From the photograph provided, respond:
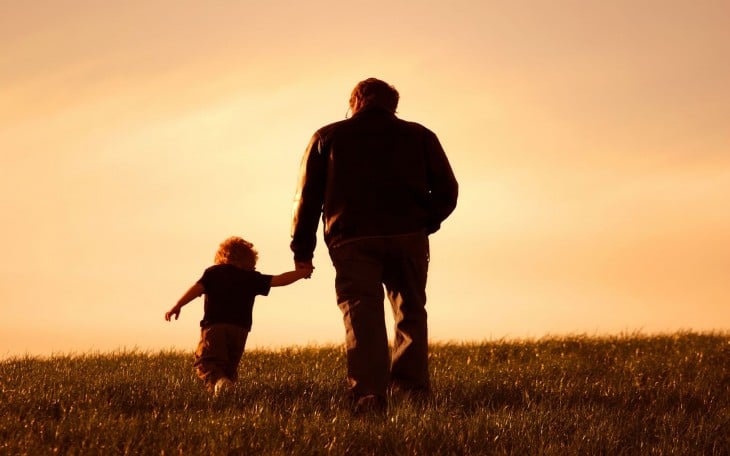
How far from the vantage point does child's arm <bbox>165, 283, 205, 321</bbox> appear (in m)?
9.48

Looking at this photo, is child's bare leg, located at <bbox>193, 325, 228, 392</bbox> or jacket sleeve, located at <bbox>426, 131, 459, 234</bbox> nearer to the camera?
jacket sleeve, located at <bbox>426, 131, 459, 234</bbox>

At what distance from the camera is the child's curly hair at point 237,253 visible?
9.64m

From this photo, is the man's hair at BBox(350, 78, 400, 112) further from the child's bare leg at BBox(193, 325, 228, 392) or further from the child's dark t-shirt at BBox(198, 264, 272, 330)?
the child's bare leg at BBox(193, 325, 228, 392)

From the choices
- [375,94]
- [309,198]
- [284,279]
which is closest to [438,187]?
[375,94]

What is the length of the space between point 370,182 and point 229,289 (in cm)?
213

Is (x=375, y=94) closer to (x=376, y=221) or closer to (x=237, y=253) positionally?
(x=376, y=221)

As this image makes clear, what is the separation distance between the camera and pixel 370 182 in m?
8.30

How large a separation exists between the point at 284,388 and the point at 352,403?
1400 millimetres

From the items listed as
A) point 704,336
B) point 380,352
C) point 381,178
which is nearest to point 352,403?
point 380,352

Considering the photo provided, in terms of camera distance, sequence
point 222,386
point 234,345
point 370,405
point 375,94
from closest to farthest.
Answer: point 370,405
point 375,94
point 222,386
point 234,345

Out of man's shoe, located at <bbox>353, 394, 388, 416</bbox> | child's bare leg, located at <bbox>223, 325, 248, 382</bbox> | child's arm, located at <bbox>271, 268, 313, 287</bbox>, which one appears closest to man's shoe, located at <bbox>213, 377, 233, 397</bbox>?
child's bare leg, located at <bbox>223, 325, 248, 382</bbox>

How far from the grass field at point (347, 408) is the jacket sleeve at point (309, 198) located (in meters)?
1.50

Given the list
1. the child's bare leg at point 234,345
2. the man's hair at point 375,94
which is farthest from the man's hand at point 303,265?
the man's hair at point 375,94

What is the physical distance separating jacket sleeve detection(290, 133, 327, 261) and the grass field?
59.2 inches
